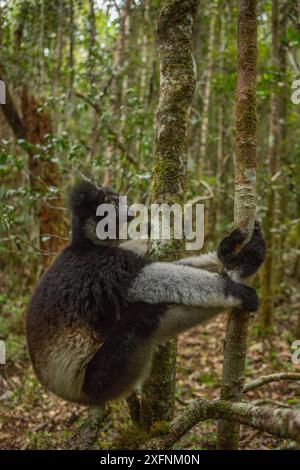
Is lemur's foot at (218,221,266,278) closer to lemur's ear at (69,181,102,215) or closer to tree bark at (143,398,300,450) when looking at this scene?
tree bark at (143,398,300,450)

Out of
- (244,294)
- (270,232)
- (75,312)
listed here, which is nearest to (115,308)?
(75,312)

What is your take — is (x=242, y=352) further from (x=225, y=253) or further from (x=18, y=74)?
(x=18, y=74)

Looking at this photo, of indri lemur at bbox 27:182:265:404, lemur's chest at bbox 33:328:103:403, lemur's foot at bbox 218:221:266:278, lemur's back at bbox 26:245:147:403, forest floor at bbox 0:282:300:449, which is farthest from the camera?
forest floor at bbox 0:282:300:449

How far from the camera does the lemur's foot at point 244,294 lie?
3.16 meters

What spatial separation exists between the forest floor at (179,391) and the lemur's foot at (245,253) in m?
1.53

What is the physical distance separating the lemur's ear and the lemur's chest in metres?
1.12

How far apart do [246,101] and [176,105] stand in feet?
3.09

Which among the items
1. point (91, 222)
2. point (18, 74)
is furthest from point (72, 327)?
point (18, 74)

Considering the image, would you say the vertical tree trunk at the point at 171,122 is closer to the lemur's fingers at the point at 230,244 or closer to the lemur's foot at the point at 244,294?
the lemur's fingers at the point at 230,244

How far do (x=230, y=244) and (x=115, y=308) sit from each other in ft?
3.58

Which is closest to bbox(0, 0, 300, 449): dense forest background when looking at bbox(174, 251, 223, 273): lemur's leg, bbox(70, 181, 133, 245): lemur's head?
bbox(70, 181, 133, 245): lemur's head

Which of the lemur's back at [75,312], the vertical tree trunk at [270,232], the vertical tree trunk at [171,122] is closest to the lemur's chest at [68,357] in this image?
the lemur's back at [75,312]

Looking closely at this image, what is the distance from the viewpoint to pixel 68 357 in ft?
12.5

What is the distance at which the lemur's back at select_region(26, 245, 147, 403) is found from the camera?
A: 12.1ft
